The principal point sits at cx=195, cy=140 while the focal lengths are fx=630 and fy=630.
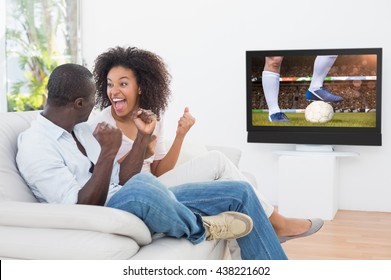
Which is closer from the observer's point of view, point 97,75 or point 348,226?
point 97,75

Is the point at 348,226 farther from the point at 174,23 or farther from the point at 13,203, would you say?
the point at 13,203

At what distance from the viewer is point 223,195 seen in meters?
2.37

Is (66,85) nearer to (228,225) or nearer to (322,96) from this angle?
(228,225)

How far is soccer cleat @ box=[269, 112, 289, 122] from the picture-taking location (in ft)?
15.5

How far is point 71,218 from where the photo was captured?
1856 mm

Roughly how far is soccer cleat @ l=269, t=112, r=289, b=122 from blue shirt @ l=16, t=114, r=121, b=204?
2541mm

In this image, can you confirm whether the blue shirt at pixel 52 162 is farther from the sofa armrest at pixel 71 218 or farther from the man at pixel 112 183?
the sofa armrest at pixel 71 218

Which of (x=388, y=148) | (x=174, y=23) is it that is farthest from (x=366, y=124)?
(x=174, y=23)

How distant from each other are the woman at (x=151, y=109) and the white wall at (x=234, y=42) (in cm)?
204

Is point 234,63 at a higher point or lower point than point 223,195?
higher

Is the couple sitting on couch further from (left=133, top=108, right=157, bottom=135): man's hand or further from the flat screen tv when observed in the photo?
the flat screen tv

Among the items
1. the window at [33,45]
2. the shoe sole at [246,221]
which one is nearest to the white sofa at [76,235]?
the shoe sole at [246,221]

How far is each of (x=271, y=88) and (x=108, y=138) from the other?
2730 millimetres
